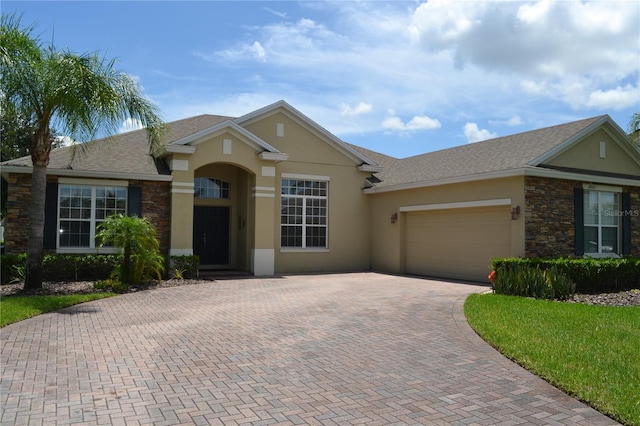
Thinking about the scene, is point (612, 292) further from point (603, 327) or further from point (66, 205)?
point (66, 205)

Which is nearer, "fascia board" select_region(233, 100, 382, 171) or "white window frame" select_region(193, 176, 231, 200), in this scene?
"fascia board" select_region(233, 100, 382, 171)

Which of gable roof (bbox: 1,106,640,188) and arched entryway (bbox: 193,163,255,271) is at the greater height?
gable roof (bbox: 1,106,640,188)

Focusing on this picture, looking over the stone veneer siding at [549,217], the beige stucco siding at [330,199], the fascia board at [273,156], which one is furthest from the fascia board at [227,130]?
the stone veneer siding at [549,217]

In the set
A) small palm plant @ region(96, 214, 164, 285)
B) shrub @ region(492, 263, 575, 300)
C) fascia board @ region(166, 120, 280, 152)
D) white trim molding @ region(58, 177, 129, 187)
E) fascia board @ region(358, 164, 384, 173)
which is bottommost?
shrub @ region(492, 263, 575, 300)

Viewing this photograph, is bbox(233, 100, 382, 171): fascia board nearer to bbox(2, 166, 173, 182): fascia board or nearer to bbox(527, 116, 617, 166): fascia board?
bbox(2, 166, 173, 182): fascia board

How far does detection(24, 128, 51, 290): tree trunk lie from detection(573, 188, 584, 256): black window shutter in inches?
590

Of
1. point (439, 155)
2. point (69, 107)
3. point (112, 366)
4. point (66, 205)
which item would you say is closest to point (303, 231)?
point (439, 155)

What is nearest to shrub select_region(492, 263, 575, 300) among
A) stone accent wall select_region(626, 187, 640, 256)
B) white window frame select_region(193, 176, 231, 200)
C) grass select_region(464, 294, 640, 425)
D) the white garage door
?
grass select_region(464, 294, 640, 425)

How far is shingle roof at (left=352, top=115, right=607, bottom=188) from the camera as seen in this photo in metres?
15.6

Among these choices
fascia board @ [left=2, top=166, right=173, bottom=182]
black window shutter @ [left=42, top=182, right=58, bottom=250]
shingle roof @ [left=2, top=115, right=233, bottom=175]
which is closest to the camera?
fascia board @ [left=2, top=166, right=173, bottom=182]

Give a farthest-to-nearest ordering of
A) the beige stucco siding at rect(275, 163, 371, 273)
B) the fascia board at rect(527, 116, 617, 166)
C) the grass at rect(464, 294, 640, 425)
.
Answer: the beige stucco siding at rect(275, 163, 371, 273) < the fascia board at rect(527, 116, 617, 166) < the grass at rect(464, 294, 640, 425)

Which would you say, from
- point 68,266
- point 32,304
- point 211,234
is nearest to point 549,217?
point 211,234

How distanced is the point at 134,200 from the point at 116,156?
77.0 inches

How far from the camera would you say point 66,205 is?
15680mm
